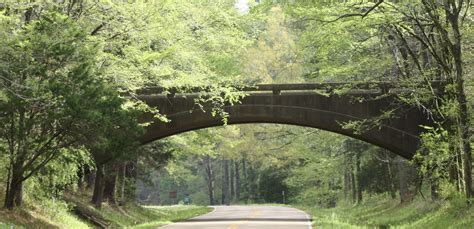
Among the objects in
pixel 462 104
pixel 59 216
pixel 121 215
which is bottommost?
pixel 121 215

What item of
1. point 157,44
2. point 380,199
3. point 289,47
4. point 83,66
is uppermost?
point 289,47

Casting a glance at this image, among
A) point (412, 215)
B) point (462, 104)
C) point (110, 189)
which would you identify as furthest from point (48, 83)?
point (110, 189)

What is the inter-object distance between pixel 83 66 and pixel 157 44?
4683 millimetres

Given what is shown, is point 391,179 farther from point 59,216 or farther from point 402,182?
point 59,216

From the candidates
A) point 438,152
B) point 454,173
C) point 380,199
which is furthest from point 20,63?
point 380,199

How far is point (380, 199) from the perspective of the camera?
32.9 m

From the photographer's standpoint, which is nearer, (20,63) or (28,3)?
(20,63)

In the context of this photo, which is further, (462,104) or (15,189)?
(15,189)

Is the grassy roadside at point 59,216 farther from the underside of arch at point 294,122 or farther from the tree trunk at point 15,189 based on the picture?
the underside of arch at point 294,122

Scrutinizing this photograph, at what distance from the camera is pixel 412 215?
20.1 m

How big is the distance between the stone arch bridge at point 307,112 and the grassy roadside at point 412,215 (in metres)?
2.50

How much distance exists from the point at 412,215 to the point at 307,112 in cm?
552

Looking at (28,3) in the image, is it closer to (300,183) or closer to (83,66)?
(83,66)

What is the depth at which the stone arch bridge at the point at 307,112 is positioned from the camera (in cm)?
2188
